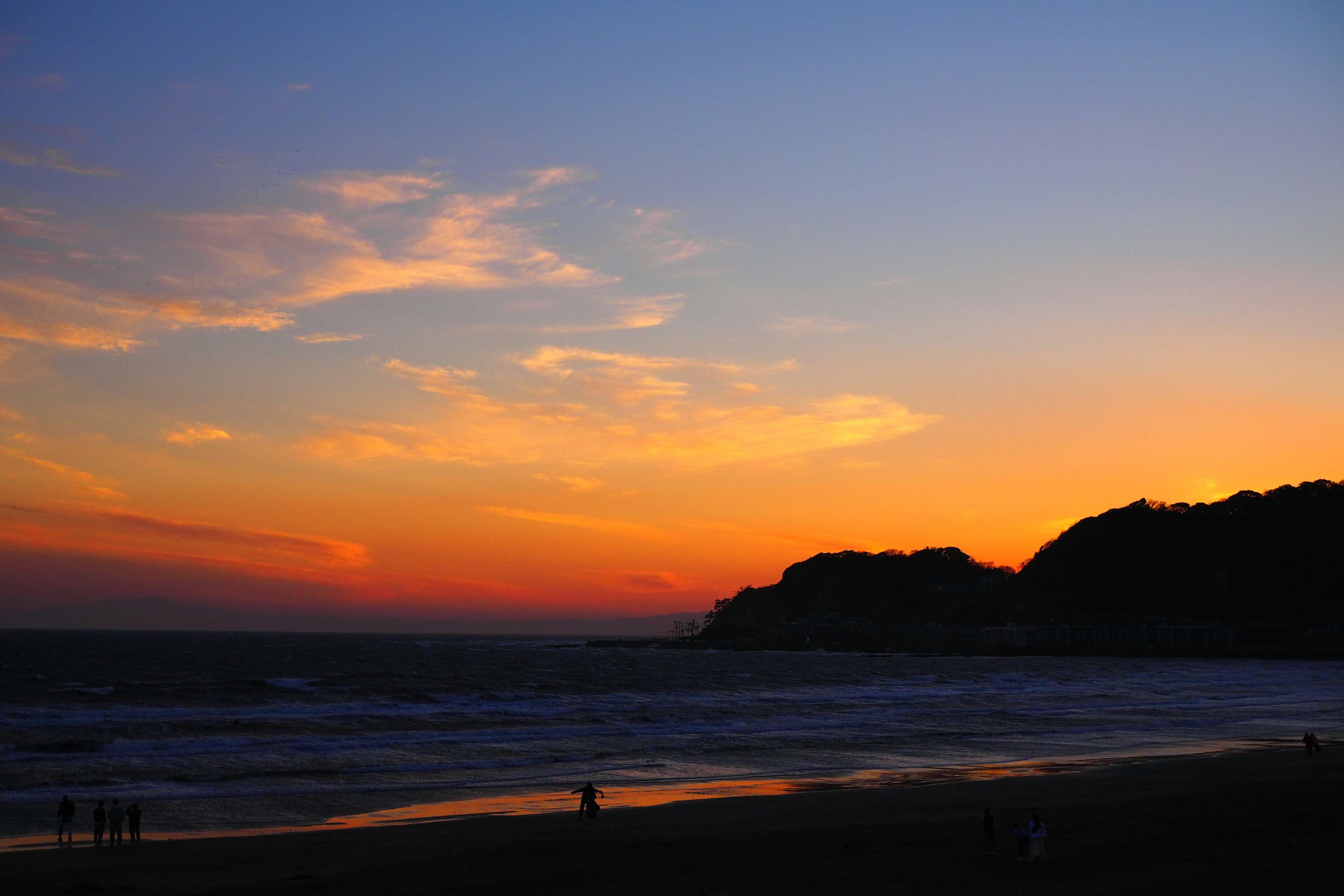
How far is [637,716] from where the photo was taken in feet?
166

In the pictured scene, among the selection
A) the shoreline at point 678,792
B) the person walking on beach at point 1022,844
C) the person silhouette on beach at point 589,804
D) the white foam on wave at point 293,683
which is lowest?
the white foam on wave at point 293,683

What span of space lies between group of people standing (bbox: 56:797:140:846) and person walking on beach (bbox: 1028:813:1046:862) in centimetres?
1839

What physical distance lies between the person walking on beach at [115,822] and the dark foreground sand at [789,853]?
66 cm

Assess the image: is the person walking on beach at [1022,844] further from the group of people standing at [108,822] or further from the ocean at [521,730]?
the group of people standing at [108,822]

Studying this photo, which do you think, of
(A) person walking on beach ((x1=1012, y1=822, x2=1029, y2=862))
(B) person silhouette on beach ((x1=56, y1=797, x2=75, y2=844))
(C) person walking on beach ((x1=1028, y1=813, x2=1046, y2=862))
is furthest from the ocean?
(C) person walking on beach ((x1=1028, y1=813, x2=1046, y2=862))

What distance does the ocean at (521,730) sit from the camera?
29.3 m

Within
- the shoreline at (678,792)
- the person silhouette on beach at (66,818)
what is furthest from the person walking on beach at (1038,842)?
the person silhouette on beach at (66,818)

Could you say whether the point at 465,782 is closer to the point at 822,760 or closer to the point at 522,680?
the point at 822,760

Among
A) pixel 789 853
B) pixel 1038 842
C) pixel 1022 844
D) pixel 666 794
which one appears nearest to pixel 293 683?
pixel 666 794

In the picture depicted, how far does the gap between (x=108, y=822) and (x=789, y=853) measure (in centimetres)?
1478

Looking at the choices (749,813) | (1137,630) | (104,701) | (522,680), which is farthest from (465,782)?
(1137,630)

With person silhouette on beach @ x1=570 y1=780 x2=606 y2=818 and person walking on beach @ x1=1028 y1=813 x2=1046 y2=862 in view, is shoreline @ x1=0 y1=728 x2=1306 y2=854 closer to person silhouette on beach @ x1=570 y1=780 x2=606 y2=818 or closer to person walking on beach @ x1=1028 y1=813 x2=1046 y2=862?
person silhouette on beach @ x1=570 y1=780 x2=606 y2=818

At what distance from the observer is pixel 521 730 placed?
44219mm

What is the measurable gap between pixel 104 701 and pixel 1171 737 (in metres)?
54.8
